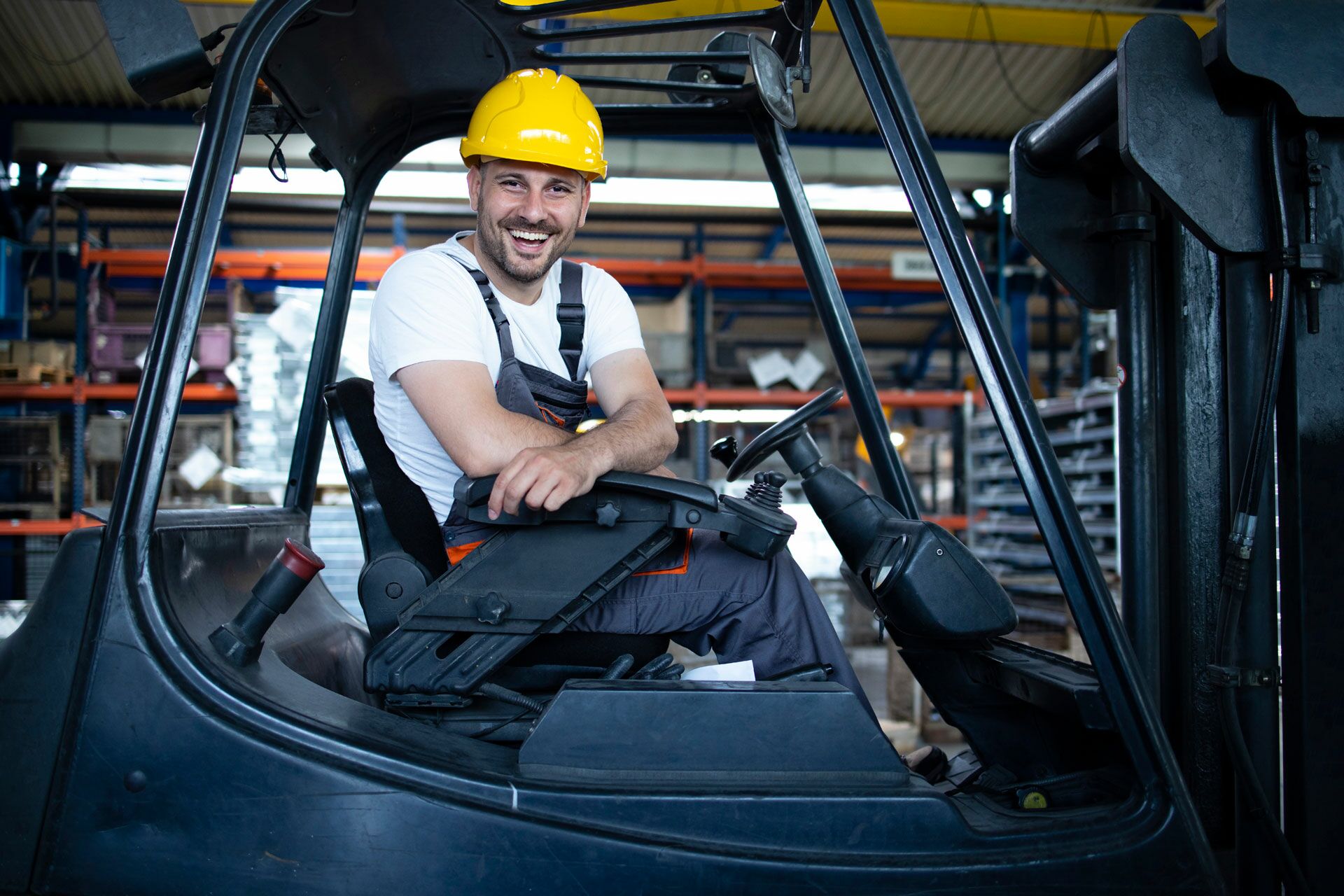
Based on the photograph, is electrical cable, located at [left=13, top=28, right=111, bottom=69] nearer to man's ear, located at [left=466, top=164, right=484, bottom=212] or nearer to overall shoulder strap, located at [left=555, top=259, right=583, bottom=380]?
man's ear, located at [left=466, top=164, right=484, bottom=212]

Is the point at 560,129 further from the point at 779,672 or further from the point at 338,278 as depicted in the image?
the point at 779,672

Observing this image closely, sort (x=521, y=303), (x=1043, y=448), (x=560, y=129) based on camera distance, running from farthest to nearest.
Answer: (x=521, y=303), (x=560, y=129), (x=1043, y=448)

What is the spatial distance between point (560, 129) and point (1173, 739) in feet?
5.84

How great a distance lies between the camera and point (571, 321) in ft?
7.36

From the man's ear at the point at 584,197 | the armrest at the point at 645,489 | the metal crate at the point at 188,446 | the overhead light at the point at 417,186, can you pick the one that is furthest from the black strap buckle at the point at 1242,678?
the metal crate at the point at 188,446

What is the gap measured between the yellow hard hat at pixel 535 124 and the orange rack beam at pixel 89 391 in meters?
7.85

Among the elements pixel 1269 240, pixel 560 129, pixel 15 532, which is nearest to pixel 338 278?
pixel 560 129

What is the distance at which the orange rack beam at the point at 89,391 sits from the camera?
349 inches

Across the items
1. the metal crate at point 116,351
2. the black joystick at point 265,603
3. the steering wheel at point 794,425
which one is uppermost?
the metal crate at point 116,351

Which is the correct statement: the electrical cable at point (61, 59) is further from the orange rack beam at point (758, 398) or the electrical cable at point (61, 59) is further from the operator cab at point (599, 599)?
the operator cab at point (599, 599)

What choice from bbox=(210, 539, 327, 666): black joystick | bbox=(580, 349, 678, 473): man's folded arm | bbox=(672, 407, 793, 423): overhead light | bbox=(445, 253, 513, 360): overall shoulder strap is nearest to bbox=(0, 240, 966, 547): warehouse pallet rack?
bbox=(672, 407, 793, 423): overhead light

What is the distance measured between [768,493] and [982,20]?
7656 millimetres

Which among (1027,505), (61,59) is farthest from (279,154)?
(61,59)

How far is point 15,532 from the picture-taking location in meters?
8.68
